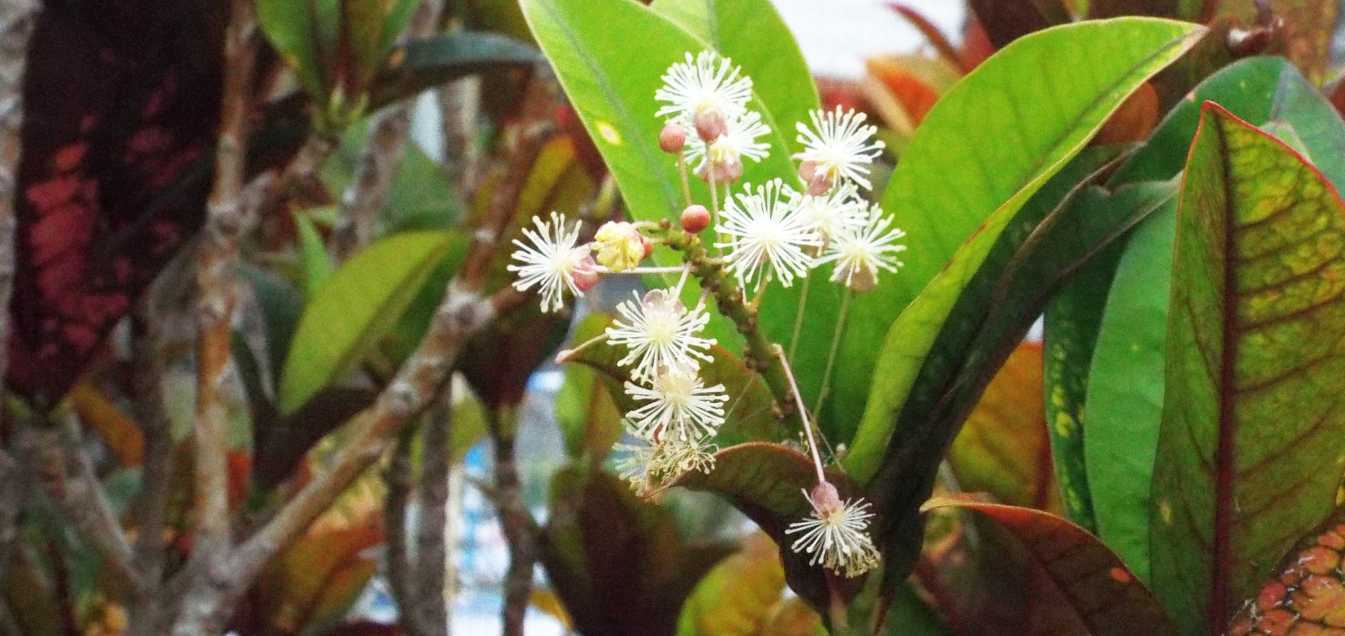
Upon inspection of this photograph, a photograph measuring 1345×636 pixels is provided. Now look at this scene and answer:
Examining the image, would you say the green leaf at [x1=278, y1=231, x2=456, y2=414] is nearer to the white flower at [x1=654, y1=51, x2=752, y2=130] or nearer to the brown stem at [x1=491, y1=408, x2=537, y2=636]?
the brown stem at [x1=491, y1=408, x2=537, y2=636]

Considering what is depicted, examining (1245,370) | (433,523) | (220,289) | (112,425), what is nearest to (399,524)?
(433,523)

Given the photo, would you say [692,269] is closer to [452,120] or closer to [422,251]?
[422,251]

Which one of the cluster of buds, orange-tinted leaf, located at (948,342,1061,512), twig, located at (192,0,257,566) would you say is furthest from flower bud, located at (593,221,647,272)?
twig, located at (192,0,257,566)

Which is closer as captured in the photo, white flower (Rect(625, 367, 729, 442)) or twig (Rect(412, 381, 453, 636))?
white flower (Rect(625, 367, 729, 442))

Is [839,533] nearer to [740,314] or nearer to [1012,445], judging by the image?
[740,314]

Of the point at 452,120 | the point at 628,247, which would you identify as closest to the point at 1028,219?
the point at 628,247

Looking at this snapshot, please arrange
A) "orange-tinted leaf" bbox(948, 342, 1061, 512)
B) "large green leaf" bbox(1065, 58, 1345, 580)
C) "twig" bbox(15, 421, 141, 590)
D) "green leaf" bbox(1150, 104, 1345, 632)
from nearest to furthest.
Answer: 1. "green leaf" bbox(1150, 104, 1345, 632)
2. "large green leaf" bbox(1065, 58, 1345, 580)
3. "orange-tinted leaf" bbox(948, 342, 1061, 512)
4. "twig" bbox(15, 421, 141, 590)
